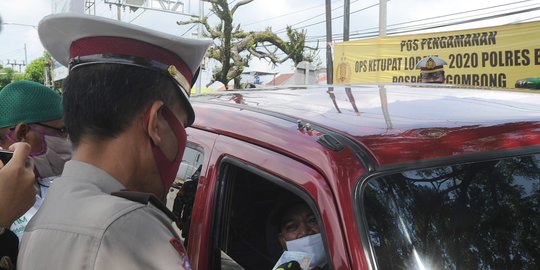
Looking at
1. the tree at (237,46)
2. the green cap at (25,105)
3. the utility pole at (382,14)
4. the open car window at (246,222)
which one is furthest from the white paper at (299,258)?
the tree at (237,46)

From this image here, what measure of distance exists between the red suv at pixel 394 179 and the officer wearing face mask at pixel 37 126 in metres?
0.89

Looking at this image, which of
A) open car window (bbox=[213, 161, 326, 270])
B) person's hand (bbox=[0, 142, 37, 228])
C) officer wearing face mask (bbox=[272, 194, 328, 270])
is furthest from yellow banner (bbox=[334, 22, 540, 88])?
person's hand (bbox=[0, 142, 37, 228])

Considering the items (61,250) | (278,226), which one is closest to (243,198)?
(278,226)

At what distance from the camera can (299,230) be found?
1.81 metres

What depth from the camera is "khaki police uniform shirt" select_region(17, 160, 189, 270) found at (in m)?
0.92

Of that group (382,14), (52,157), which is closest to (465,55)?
(382,14)

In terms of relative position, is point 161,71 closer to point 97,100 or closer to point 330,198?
point 97,100

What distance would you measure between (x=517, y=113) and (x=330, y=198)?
81cm

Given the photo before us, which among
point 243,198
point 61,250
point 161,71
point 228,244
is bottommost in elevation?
point 228,244

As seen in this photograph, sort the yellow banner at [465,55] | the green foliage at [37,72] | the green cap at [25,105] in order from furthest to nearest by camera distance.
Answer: the green foliage at [37,72] < the yellow banner at [465,55] < the green cap at [25,105]

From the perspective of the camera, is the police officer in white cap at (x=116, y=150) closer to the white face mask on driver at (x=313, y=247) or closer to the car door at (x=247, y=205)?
the car door at (x=247, y=205)

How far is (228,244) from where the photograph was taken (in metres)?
1.81

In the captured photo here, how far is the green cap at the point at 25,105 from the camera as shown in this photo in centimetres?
215

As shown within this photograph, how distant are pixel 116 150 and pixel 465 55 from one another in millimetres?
8969
